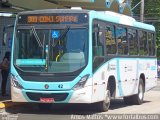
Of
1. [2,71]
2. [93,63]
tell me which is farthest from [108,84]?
[2,71]

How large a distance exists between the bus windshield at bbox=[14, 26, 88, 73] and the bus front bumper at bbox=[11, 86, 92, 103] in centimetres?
62

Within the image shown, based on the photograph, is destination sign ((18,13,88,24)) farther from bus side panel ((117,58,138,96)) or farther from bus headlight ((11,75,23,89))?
bus side panel ((117,58,138,96))

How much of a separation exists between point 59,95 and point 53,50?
1.35 meters

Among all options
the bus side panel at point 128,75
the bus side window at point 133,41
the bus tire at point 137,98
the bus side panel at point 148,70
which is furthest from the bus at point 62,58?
the bus side panel at point 148,70

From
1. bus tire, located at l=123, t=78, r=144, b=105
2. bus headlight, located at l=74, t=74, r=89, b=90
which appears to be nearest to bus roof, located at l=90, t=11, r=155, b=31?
bus headlight, located at l=74, t=74, r=89, b=90

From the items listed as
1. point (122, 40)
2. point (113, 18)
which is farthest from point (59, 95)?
point (122, 40)

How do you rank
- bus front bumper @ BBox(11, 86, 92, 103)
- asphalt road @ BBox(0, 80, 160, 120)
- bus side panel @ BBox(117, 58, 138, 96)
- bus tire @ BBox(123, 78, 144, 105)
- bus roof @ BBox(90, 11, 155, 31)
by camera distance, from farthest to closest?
bus tire @ BBox(123, 78, 144, 105) → bus side panel @ BBox(117, 58, 138, 96) → bus roof @ BBox(90, 11, 155, 31) → asphalt road @ BBox(0, 80, 160, 120) → bus front bumper @ BBox(11, 86, 92, 103)

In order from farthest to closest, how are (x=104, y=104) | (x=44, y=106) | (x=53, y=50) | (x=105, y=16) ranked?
(x=44, y=106) < (x=105, y=16) < (x=104, y=104) < (x=53, y=50)

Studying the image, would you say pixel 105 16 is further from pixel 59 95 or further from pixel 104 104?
pixel 59 95

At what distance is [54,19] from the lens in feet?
49.7

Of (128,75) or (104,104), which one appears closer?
(104,104)

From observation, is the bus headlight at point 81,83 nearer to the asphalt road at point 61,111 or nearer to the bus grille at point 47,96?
the bus grille at point 47,96

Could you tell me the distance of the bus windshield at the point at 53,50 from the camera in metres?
14.7

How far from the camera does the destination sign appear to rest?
49.2 feet
